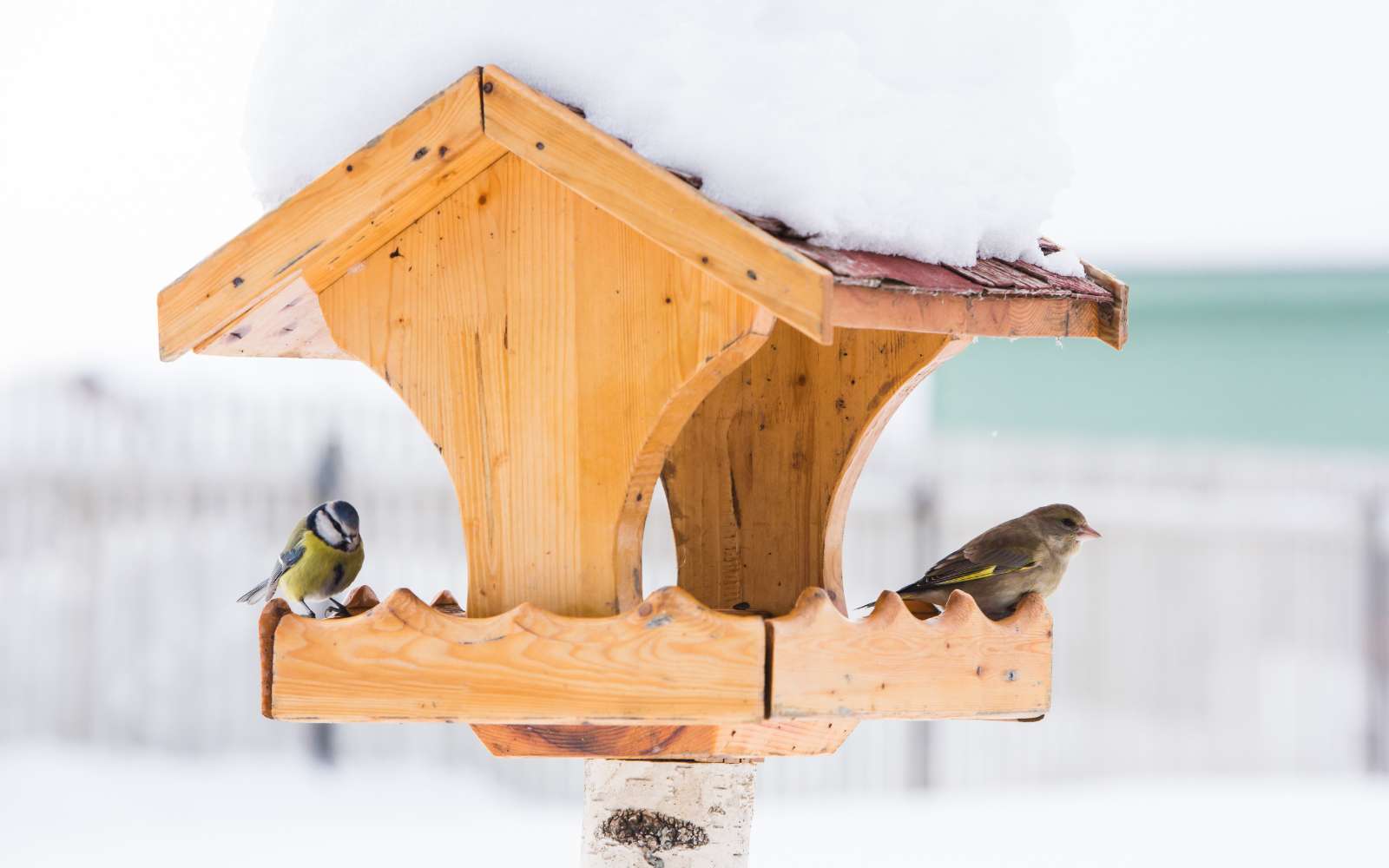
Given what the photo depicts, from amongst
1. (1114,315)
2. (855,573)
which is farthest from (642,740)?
(855,573)

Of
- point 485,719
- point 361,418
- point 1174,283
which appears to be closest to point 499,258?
point 485,719

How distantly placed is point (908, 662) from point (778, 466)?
66cm

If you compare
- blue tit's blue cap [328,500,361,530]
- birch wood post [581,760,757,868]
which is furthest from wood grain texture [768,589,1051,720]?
blue tit's blue cap [328,500,361,530]

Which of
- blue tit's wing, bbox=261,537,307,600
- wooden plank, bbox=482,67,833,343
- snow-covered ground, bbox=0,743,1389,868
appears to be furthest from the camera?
snow-covered ground, bbox=0,743,1389,868

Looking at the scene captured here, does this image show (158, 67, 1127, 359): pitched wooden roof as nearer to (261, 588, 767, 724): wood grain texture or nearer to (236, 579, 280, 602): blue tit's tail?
(261, 588, 767, 724): wood grain texture

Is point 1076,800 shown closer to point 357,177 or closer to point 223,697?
point 223,697

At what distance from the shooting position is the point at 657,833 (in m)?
2.78

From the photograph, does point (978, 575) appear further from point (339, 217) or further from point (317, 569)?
point (339, 217)

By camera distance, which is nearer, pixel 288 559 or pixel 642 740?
pixel 642 740

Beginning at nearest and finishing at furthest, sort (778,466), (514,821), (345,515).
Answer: (778,466) < (345,515) < (514,821)

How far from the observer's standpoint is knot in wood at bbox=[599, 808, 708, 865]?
278 cm

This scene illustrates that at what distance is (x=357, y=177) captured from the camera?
97.0 inches

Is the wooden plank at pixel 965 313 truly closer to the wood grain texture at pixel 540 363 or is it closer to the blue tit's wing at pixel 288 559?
the wood grain texture at pixel 540 363

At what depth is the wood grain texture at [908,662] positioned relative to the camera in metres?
2.43
